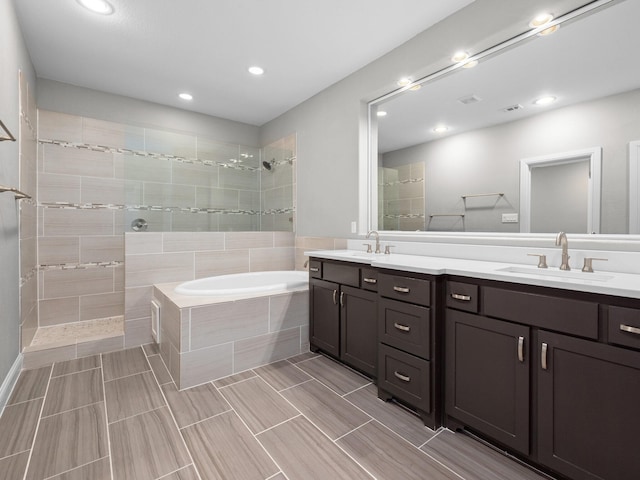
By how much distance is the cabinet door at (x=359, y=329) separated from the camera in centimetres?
213

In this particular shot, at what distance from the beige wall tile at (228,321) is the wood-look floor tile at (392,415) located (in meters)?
0.87

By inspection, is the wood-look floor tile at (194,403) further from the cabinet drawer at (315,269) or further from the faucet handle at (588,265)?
the faucet handle at (588,265)

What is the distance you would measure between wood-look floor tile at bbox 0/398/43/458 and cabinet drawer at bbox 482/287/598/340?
91.4 inches

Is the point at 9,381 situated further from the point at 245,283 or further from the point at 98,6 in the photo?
the point at 98,6

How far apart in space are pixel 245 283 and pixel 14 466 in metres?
2.19

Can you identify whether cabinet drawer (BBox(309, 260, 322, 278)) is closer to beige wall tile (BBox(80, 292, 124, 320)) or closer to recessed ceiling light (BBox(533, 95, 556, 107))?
recessed ceiling light (BBox(533, 95, 556, 107))

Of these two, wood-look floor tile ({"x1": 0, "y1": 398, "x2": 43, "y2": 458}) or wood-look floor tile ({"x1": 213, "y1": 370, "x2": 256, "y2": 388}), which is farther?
wood-look floor tile ({"x1": 213, "y1": 370, "x2": 256, "y2": 388})

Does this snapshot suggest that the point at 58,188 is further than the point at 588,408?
Yes

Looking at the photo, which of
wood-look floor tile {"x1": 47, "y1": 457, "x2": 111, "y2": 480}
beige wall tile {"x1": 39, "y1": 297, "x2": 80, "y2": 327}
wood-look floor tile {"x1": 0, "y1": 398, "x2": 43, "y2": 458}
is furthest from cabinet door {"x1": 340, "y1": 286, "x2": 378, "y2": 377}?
beige wall tile {"x1": 39, "y1": 297, "x2": 80, "y2": 327}

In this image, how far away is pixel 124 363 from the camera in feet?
8.29

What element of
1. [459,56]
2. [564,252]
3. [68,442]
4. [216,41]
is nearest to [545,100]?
[459,56]

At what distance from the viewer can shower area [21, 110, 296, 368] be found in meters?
2.93

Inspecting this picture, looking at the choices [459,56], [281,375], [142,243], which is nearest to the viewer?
[459,56]

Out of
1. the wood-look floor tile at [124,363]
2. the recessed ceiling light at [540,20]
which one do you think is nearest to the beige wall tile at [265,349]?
the wood-look floor tile at [124,363]
